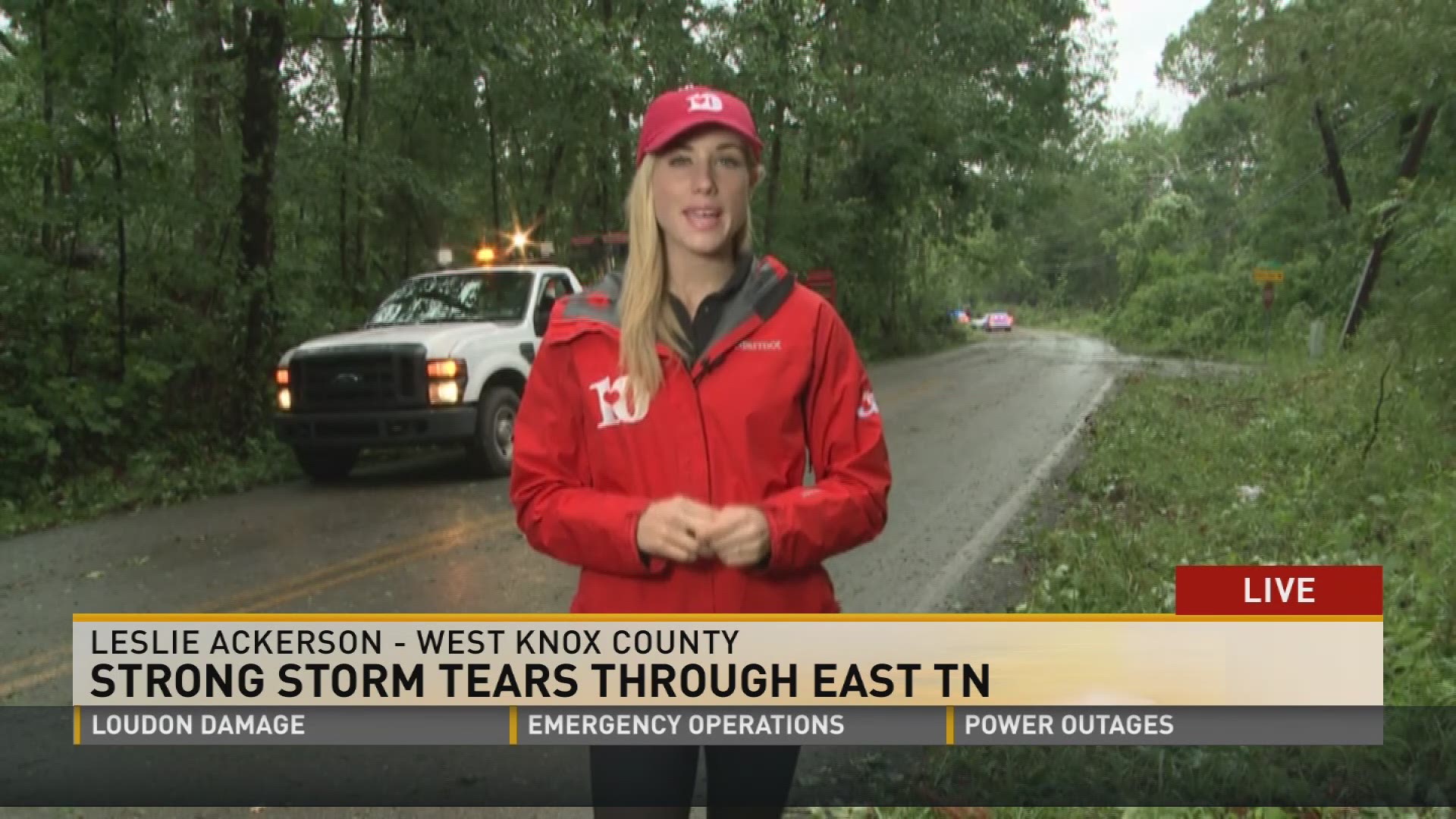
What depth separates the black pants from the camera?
2.07 meters

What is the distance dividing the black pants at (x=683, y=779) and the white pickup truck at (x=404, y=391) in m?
8.10

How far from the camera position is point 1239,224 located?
44719mm

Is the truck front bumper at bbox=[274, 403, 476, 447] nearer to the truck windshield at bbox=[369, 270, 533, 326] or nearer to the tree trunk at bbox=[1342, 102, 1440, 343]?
the truck windshield at bbox=[369, 270, 533, 326]

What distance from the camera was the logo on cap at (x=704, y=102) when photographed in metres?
1.91

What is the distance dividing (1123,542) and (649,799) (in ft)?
17.7

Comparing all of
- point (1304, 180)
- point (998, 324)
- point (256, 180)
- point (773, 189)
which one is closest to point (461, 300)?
point (256, 180)

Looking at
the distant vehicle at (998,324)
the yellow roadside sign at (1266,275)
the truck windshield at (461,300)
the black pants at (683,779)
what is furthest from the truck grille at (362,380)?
the distant vehicle at (998,324)

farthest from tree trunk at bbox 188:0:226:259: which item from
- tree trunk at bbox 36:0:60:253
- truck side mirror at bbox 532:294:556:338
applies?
truck side mirror at bbox 532:294:556:338

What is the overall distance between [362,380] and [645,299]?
903 cm

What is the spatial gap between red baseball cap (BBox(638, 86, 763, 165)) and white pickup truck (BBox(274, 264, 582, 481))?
8.14 meters

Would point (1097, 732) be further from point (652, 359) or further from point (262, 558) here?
point (262, 558)

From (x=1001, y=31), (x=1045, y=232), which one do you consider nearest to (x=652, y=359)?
(x=1001, y=31)

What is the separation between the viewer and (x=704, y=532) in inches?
73.2

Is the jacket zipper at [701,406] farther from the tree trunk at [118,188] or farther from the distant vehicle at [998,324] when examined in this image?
the distant vehicle at [998,324]
